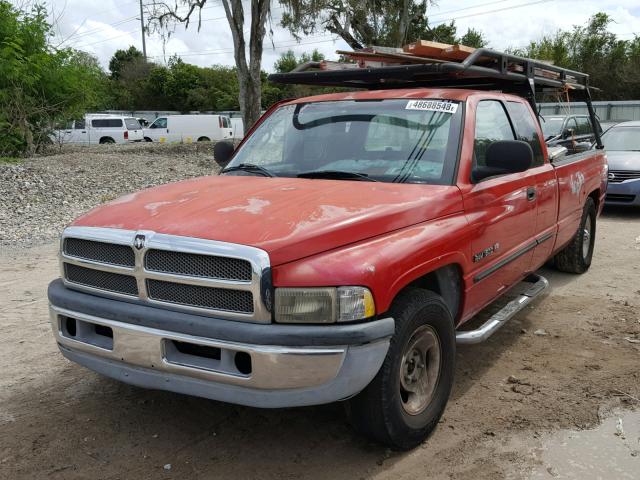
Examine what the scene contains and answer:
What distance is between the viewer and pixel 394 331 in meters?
2.87

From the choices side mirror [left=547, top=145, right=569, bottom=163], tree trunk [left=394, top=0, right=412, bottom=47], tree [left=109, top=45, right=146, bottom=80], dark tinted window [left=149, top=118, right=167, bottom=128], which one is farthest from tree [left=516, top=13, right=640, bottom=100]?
tree [left=109, top=45, right=146, bottom=80]

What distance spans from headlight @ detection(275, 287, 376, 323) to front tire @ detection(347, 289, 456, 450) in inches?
14.2

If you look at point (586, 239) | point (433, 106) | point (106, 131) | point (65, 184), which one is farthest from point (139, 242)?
point (106, 131)

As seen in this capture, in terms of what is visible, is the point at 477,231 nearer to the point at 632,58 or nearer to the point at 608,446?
the point at 608,446

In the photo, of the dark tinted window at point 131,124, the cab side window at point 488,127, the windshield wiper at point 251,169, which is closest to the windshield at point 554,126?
the cab side window at point 488,127

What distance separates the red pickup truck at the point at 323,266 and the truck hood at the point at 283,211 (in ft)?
0.03

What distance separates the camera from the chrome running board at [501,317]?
365 cm

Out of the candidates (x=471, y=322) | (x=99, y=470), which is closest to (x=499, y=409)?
(x=471, y=322)

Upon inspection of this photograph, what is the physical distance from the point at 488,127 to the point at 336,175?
A: 4.16 feet

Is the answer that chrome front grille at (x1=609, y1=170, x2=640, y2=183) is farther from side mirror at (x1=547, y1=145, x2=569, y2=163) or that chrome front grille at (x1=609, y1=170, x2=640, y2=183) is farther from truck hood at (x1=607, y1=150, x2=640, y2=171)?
side mirror at (x1=547, y1=145, x2=569, y2=163)

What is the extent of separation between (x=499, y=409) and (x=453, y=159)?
5.12 feet

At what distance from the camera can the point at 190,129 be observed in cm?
3173

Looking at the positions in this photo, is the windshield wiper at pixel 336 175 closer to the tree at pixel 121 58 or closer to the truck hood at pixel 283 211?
the truck hood at pixel 283 211

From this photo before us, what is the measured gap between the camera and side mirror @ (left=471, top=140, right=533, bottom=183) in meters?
3.73
